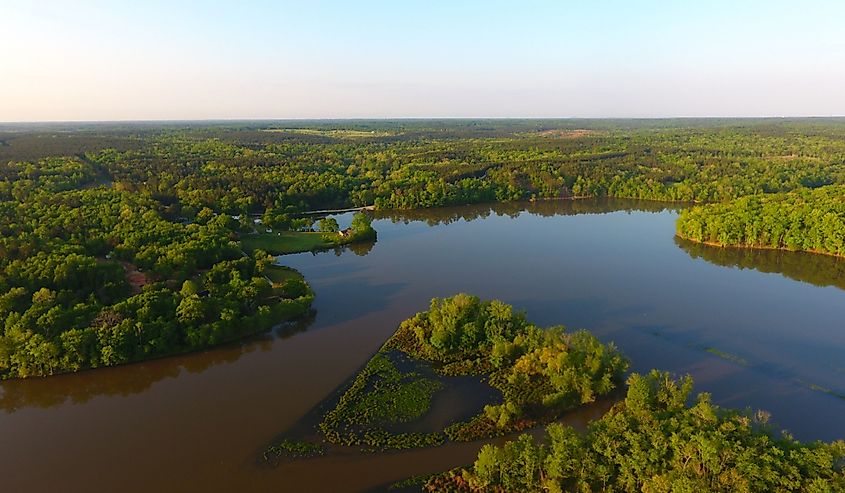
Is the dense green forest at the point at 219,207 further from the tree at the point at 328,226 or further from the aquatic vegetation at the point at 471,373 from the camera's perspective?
the aquatic vegetation at the point at 471,373

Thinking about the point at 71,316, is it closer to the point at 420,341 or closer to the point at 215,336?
the point at 215,336

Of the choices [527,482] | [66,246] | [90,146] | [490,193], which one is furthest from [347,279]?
[90,146]

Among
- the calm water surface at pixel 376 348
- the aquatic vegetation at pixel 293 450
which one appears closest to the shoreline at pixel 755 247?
the calm water surface at pixel 376 348

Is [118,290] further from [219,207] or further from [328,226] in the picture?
[219,207]

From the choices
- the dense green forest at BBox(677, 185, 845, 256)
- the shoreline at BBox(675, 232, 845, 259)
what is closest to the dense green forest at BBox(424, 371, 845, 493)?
the dense green forest at BBox(677, 185, 845, 256)

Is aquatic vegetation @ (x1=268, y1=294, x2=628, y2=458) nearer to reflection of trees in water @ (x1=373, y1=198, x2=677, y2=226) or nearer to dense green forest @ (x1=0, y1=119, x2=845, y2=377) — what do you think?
dense green forest @ (x1=0, y1=119, x2=845, y2=377)
